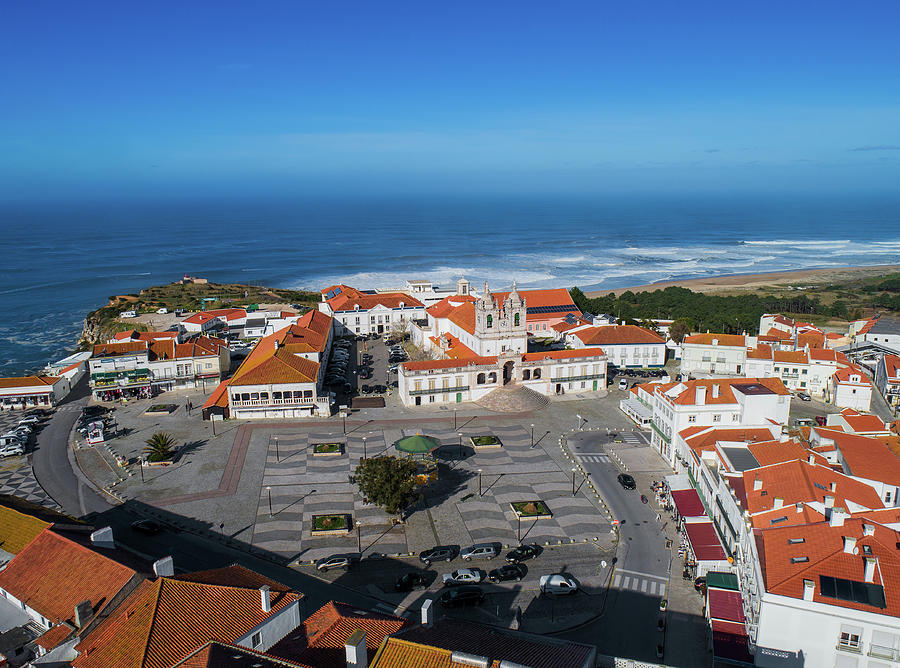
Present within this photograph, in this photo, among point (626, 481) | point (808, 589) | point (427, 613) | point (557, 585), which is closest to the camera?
point (427, 613)

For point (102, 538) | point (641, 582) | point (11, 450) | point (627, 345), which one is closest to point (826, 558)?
point (641, 582)

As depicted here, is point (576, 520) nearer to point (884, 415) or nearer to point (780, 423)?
point (780, 423)

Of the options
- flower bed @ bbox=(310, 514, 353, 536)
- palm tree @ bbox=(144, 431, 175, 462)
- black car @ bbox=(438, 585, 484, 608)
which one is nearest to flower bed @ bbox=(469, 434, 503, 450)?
flower bed @ bbox=(310, 514, 353, 536)

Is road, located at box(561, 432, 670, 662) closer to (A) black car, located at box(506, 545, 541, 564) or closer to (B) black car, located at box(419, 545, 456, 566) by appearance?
(A) black car, located at box(506, 545, 541, 564)

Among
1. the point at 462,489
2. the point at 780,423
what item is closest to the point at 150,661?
the point at 462,489

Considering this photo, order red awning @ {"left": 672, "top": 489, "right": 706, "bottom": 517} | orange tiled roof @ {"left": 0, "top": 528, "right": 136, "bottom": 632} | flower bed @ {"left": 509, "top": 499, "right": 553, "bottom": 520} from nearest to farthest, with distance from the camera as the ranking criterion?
orange tiled roof @ {"left": 0, "top": 528, "right": 136, "bottom": 632} → red awning @ {"left": 672, "top": 489, "right": 706, "bottom": 517} → flower bed @ {"left": 509, "top": 499, "right": 553, "bottom": 520}

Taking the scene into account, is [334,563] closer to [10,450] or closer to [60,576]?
[60,576]
